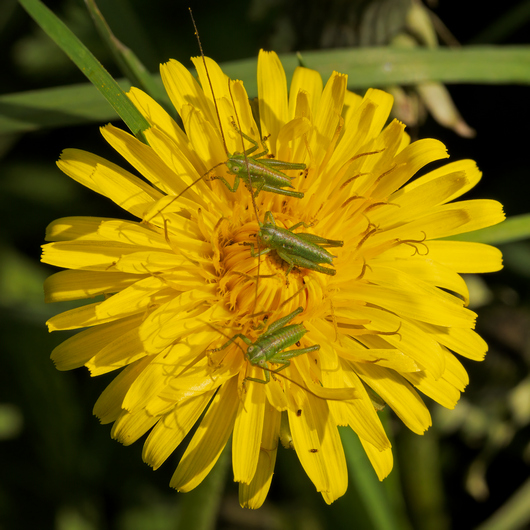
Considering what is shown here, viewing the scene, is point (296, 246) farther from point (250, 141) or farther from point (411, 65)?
point (411, 65)

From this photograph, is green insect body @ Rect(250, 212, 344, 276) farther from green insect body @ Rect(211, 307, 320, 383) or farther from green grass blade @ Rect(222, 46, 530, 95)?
green grass blade @ Rect(222, 46, 530, 95)

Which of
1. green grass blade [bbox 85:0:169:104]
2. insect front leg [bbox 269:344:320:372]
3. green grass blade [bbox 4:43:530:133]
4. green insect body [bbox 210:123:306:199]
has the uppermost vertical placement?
green grass blade [bbox 4:43:530:133]

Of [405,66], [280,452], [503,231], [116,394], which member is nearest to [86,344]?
[116,394]

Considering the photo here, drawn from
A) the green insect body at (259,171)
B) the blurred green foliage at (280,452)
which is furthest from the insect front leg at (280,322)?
the blurred green foliage at (280,452)

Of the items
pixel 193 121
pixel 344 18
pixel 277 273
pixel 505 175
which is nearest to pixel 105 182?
pixel 193 121

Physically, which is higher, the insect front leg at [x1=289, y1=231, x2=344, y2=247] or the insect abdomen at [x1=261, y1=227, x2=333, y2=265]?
the insect front leg at [x1=289, y1=231, x2=344, y2=247]

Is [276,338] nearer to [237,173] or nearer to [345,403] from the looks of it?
[345,403]

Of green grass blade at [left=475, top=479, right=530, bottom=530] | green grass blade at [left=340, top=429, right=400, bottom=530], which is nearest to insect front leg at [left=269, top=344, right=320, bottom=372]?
green grass blade at [left=340, top=429, right=400, bottom=530]
